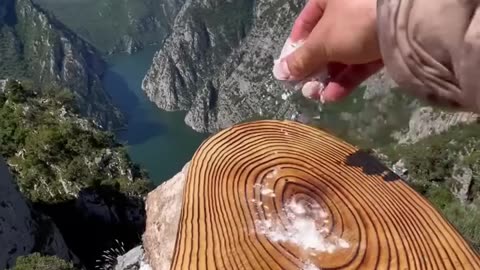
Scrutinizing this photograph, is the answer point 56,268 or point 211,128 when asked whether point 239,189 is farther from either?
point 211,128

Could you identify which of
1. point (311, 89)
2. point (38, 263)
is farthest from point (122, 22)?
point (311, 89)

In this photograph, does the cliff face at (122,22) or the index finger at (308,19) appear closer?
the index finger at (308,19)

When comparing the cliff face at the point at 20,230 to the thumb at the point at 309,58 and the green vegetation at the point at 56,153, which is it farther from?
the thumb at the point at 309,58

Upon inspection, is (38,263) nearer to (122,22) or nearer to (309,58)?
(309,58)

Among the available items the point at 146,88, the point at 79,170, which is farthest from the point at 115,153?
the point at 146,88

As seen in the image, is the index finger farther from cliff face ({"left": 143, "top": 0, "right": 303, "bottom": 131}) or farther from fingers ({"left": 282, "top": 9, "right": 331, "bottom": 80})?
cliff face ({"left": 143, "top": 0, "right": 303, "bottom": 131})

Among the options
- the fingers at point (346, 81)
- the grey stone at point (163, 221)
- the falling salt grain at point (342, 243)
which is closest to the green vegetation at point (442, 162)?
the grey stone at point (163, 221)
